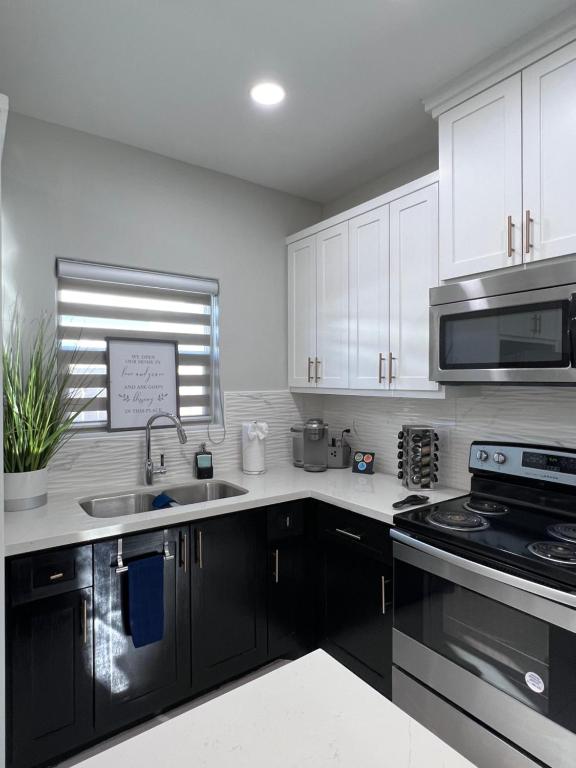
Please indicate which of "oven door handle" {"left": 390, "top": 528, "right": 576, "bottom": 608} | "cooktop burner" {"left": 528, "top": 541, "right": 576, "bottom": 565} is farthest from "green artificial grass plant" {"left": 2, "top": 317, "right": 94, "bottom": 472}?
"cooktop burner" {"left": 528, "top": 541, "right": 576, "bottom": 565}

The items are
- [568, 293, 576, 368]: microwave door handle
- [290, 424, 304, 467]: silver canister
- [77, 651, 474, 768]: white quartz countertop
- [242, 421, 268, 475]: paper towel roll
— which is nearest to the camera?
[77, 651, 474, 768]: white quartz countertop

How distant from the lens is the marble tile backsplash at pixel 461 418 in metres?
1.90

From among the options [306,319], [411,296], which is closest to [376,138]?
[411,296]

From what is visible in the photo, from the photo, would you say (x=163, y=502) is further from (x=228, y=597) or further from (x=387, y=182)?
(x=387, y=182)

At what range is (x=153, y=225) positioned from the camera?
8.02 feet

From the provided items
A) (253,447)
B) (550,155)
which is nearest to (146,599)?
(253,447)

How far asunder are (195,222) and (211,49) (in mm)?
1005

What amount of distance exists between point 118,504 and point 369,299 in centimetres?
162

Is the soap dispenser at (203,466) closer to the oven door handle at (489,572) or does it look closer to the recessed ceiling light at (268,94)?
the oven door handle at (489,572)

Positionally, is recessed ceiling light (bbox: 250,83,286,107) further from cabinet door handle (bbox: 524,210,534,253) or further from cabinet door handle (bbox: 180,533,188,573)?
cabinet door handle (bbox: 180,533,188,573)

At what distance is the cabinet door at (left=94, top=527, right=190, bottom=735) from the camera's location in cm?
172

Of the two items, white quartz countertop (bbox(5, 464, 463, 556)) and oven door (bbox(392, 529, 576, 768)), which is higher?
white quartz countertop (bbox(5, 464, 463, 556))

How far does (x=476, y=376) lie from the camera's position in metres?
1.77

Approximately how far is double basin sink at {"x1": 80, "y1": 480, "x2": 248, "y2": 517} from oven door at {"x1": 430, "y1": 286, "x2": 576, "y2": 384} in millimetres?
1166
